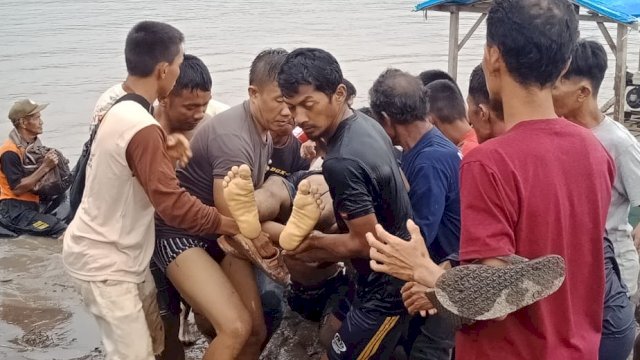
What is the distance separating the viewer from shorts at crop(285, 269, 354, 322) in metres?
5.03

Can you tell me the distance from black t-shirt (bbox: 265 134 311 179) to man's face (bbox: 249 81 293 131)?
0.56 meters

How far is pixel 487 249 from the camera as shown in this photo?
2117 mm

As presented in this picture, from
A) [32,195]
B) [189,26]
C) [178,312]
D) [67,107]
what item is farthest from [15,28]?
[178,312]

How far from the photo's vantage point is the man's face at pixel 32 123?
27.6 ft

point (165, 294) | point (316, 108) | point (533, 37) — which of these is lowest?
point (165, 294)

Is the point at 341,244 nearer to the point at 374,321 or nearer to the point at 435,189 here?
the point at 374,321

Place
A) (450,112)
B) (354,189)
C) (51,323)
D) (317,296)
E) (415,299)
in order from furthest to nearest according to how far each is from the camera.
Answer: (51,323) → (317,296) → (450,112) → (354,189) → (415,299)

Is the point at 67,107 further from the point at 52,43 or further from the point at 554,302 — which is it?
the point at 554,302

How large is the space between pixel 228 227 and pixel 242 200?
0.21 metres

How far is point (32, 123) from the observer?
8.45 m

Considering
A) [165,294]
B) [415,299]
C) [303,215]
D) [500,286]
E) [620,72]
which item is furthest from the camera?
[620,72]

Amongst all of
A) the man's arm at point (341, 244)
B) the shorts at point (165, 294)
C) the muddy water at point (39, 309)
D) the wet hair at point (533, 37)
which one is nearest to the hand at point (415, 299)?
the man's arm at point (341, 244)

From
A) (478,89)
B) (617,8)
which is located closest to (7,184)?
(478,89)

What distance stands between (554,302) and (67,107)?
16650 mm
